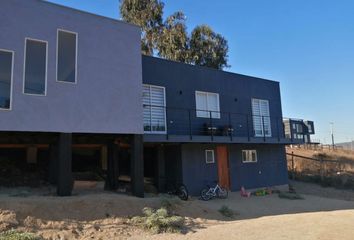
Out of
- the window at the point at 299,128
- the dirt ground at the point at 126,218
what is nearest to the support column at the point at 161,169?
the dirt ground at the point at 126,218

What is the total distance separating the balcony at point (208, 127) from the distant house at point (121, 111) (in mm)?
57

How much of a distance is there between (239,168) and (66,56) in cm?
1178

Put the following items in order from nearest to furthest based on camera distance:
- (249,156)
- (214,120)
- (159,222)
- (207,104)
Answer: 1. (159,222)
2. (214,120)
3. (207,104)
4. (249,156)

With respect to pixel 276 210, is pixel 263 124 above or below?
above

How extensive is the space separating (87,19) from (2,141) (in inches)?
228

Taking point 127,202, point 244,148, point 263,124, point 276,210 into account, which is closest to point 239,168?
point 244,148

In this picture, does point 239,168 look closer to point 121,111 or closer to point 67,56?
point 121,111

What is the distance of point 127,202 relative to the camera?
13672 mm

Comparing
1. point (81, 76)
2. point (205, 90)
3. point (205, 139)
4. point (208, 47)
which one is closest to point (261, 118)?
point (205, 90)

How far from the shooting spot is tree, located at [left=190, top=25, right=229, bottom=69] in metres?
36.9

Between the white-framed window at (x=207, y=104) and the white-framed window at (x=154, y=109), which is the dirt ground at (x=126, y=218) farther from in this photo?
the white-framed window at (x=207, y=104)

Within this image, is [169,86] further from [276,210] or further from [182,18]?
[182,18]

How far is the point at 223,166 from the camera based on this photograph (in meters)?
21.2

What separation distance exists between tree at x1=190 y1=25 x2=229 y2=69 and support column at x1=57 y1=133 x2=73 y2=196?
79.4 ft
